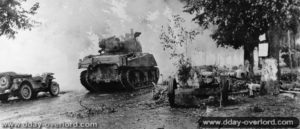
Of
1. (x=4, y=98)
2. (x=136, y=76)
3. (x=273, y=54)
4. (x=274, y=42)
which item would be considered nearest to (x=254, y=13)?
(x=274, y=42)

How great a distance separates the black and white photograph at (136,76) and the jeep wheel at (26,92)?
0.04m

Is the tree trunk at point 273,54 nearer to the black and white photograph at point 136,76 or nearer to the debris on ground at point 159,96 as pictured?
the black and white photograph at point 136,76

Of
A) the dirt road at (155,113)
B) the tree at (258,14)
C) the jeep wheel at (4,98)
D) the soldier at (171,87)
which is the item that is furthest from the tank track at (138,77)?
the soldier at (171,87)

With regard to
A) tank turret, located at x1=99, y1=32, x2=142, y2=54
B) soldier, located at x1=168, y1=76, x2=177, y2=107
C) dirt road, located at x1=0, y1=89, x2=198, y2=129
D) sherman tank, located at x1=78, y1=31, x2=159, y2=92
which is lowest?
dirt road, located at x1=0, y1=89, x2=198, y2=129

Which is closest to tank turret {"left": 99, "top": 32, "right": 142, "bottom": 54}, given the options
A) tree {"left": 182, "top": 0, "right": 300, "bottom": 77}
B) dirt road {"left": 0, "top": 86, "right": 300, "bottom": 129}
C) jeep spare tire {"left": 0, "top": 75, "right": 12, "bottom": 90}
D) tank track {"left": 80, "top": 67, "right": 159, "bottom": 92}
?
tank track {"left": 80, "top": 67, "right": 159, "bottom": 92}

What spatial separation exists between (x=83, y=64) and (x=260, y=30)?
8.04 metres

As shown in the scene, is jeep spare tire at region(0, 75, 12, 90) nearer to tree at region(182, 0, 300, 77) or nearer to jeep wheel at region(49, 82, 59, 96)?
jeep wheel at region(49, 82, 59, 96)

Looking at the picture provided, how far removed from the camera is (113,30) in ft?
115

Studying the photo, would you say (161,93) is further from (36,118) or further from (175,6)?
(175,6)

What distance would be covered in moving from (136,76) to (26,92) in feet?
17.5

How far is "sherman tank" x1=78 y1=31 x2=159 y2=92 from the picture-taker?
52.4 ft

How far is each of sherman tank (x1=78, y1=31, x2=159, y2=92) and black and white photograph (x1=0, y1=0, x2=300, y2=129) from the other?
0.16 feet

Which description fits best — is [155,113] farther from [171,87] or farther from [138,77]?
[138,77]

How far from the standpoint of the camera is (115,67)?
1577 cm
